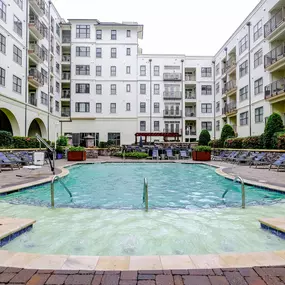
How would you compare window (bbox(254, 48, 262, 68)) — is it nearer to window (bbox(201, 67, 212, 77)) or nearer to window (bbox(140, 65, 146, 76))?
window (bbox(201, 67, 212, 77))

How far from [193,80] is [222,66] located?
4.79m

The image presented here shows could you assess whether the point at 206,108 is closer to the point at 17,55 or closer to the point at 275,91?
the point at 275,91

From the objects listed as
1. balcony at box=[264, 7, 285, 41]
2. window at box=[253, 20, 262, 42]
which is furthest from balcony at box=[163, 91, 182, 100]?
balcony at box=[264, 7, 285, 41]

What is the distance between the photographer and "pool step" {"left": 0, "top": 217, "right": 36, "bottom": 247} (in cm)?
328

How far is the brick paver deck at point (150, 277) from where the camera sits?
2.21 m

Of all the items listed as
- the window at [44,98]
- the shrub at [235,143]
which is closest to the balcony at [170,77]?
the shrub at [235,143]

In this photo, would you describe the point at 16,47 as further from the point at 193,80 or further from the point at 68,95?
the point at 193,80

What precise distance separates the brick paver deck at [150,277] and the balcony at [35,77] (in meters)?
24.9

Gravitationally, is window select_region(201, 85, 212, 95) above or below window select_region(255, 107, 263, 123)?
above

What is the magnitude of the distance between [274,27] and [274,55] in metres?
2.22

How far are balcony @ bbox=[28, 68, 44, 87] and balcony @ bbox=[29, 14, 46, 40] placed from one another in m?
3.77

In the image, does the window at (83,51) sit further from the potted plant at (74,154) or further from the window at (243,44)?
the potted plant at (74,154)

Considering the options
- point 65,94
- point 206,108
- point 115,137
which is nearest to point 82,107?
point 65,94

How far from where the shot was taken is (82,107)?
34.8 meters
